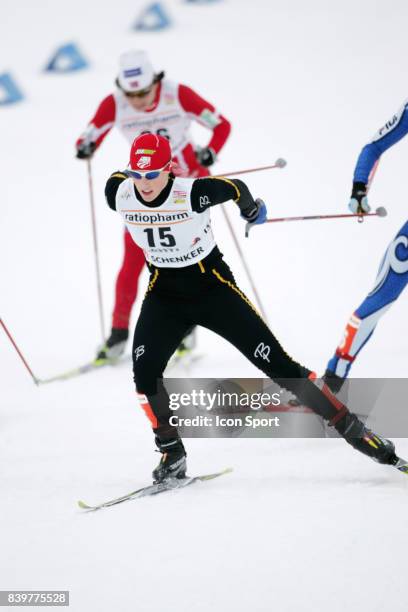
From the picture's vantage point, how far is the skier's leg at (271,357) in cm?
417

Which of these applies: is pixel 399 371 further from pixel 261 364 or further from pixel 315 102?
pixel 315 102

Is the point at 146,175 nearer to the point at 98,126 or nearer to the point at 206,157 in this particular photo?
the point at 206,157

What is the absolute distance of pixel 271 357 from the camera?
4.16 metres

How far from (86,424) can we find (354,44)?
924 centimetres

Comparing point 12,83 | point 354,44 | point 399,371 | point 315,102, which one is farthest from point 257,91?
point 399,371

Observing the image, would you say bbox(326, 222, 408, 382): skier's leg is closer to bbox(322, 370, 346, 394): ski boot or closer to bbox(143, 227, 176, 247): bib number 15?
bbox(322, 370, 346, 394): ski boot

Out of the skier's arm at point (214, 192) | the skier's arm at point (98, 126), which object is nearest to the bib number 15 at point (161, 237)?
the skier's arm at point (214, 192)

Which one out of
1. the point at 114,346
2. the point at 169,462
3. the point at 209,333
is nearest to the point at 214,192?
the point at 169,462

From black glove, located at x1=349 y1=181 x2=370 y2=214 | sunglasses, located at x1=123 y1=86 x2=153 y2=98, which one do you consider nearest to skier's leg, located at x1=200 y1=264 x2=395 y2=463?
black glove, located at x1=349 y1=181 x2=370 y2=214

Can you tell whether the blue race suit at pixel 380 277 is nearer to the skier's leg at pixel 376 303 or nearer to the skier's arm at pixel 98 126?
the skier's leg at pixel 376 303

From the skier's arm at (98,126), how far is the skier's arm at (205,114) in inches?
21.6

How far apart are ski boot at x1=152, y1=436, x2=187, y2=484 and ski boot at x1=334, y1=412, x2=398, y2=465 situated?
33.0 inches

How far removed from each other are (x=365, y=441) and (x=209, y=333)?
338cm

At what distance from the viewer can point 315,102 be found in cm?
1164
